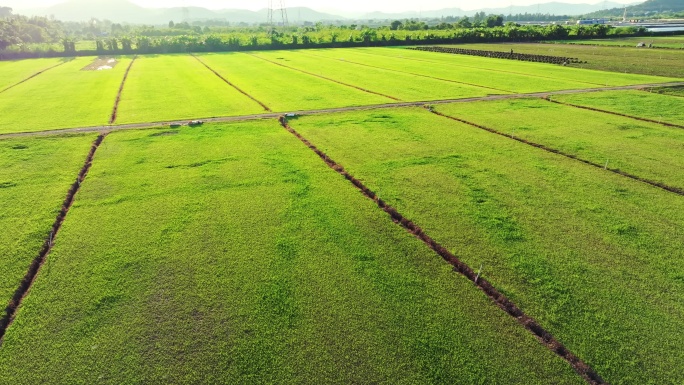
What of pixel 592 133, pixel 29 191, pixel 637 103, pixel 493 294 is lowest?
pixel 493 294

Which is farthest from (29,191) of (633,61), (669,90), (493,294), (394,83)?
(633,61)

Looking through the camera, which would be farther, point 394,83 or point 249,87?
point 394,83

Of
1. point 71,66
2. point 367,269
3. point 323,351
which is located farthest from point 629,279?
point 71,66

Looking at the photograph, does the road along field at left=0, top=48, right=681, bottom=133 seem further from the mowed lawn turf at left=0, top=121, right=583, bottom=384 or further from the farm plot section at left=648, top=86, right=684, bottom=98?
the mowed lawn turf at left=0, top=121, right=583, bottom=384

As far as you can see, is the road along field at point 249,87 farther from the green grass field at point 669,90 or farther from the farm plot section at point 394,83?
the green grass field at point 669,90

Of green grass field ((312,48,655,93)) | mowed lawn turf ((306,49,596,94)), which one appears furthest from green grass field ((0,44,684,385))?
green grass field ((312,48,655,93))

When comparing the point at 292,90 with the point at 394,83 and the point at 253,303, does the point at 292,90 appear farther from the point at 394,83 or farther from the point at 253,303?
the point at 253,303
